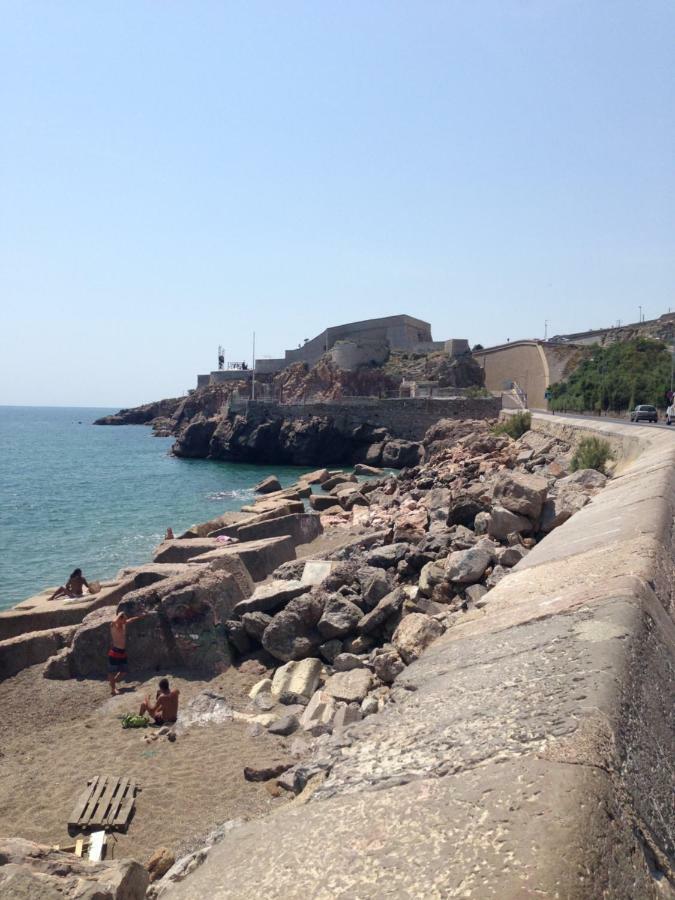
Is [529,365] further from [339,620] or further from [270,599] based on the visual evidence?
[339,620]

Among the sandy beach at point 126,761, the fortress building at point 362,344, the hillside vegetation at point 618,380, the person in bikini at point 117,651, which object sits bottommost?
the sandy beach at point 126,761

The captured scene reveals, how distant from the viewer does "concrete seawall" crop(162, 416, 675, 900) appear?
143cm

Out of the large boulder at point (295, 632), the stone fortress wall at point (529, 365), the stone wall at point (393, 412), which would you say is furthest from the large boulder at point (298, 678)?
the stone fortress wall at point (529, 365)

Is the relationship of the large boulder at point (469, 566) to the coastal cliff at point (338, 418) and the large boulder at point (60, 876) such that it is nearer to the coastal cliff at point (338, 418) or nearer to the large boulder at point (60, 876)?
the large boulder at point (60, 876)

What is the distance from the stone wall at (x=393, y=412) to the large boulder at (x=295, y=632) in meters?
31.5

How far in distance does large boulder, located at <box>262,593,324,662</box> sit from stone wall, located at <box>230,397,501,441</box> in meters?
31.5

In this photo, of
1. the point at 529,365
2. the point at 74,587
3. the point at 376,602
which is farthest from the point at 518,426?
the point at 529,365

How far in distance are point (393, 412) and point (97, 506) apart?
807 inches

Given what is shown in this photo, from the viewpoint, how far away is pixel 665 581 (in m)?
3.15

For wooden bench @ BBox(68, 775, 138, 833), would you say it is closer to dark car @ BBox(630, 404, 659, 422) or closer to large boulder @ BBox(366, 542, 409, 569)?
large boulder @ BBox(366, 542, 409, 569)

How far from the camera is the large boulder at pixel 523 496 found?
25.8 ft

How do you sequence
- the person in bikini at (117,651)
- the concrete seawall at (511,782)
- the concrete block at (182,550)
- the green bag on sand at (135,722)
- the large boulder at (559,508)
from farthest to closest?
1. the concrete block at (182,550)
2. the large boulder at (559,508)
3. the person in bikini at (117,651)
4. the green bag on sand at (135,722)
5. the concrete seawall at (511,782)

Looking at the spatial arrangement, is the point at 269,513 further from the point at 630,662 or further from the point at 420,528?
the point at 630,662

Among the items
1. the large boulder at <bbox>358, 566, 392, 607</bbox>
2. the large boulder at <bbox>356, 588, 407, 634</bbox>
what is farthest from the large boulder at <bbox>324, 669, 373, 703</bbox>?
the large boulder at <bbox>358, 566, 392, 607</bbox>
